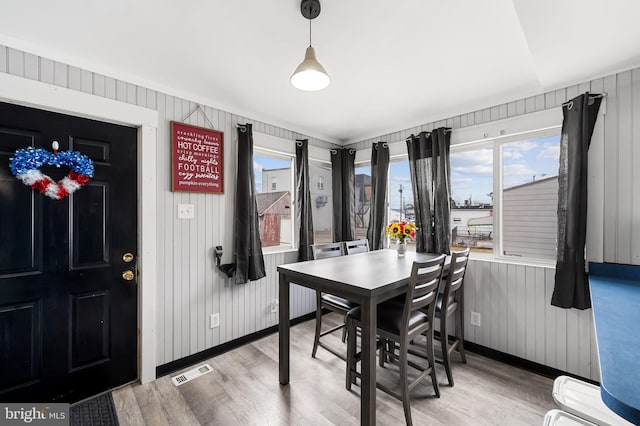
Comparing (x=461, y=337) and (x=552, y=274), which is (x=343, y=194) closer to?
(x=461, y=337)

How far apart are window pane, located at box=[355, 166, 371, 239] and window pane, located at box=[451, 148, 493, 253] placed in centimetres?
122

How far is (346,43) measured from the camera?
1.75 meters

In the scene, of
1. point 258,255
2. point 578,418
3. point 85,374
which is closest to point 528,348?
point 578,418

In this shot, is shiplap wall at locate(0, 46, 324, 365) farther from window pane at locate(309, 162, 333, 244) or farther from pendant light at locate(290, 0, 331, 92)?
pendant light at locate(290, 0, 331, 92)

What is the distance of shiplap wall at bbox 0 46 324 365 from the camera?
2.12m

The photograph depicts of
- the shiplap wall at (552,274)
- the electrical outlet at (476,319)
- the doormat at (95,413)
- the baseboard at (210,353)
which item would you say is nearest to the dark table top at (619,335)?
the shiplap wall at (552,274)

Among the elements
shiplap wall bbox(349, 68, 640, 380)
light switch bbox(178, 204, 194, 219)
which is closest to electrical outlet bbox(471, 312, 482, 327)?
shiplap wall bbox(349, 68, 640, 380)

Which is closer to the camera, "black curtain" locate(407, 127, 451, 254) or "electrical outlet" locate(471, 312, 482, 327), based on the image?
"electrical outlet" locate(471, 312, 482, 327)

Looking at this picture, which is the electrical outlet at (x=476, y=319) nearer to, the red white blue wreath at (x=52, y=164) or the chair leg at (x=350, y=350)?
the chair leg at (x=350, y=350)

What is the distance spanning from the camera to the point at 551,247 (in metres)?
2.38

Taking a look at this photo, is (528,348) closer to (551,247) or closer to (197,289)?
(551,247)

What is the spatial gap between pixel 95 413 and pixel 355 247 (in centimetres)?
250

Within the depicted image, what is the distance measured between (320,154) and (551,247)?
8.85 feet

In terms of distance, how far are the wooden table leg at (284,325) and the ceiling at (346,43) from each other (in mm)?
1647
